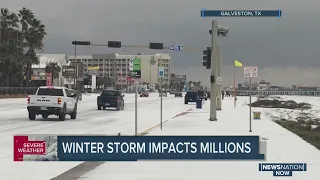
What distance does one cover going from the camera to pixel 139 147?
9.28 m

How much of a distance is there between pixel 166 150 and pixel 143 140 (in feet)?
1.60

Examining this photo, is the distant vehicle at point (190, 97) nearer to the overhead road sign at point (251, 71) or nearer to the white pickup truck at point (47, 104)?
the white pickup truck at point (47, 104)

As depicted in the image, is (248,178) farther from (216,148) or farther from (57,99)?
(57,99)

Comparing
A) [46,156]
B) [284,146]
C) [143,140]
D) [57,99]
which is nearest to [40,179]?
[46,156]

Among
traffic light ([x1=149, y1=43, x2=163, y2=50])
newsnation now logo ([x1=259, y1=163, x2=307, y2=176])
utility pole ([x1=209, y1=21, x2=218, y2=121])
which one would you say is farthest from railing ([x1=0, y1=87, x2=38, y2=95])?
newsnation now logo ([x1=259, y1=163, x2=307, y2=176])

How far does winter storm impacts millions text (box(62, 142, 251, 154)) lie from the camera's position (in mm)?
9141

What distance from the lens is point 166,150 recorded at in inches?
364

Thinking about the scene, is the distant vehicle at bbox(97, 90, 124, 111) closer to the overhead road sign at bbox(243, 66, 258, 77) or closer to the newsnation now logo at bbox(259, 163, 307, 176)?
the overhead road sign at bbox(243, 66, 258, 77)

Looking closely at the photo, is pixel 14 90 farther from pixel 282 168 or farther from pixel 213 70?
pixel 282 168

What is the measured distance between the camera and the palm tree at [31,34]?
93.7 metres

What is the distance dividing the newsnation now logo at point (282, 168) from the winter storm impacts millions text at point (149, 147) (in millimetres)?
1367
